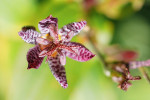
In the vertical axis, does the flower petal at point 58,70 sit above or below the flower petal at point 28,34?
below

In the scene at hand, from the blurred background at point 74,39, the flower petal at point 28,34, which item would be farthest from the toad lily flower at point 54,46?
the blurred background at point 74,39

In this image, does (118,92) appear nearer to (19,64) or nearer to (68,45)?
(19,64)

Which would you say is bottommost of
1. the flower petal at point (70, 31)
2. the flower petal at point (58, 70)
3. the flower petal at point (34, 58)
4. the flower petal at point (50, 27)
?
the flower petal at point (58, 70)

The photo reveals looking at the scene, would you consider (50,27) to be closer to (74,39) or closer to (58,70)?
(58,70)

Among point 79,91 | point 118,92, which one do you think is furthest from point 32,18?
point 118,92

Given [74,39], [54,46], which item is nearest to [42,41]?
[54,46]

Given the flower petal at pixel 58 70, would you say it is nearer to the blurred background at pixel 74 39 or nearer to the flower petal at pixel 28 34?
the flower petal at pixel 28 34
